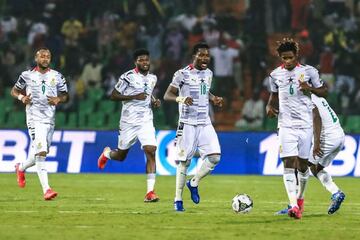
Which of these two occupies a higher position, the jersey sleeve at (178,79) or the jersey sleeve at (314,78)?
the jersey sleeve at (314,78)

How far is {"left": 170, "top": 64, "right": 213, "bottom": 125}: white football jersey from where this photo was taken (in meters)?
13.8

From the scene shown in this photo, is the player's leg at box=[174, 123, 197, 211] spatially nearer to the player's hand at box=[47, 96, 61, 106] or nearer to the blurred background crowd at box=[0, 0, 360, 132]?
the player's hand at box=[47, 96, 61, 106]

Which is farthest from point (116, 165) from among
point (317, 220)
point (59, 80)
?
point (317, 220)

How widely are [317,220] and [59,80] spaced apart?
548cm

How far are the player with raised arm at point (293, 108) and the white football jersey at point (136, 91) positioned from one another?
150 inches

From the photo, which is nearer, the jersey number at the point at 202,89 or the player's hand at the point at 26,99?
the jersey number at the point at 202,89

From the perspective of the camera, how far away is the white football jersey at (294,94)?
1249cm

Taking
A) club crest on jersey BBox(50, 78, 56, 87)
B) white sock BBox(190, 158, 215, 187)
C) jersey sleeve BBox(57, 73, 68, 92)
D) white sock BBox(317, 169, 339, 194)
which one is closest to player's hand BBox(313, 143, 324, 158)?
white sock BBox(317, 169, 339, 194)

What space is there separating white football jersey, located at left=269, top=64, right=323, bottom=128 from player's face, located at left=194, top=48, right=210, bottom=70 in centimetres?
123

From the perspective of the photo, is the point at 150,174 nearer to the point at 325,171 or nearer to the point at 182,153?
the point at 182,153

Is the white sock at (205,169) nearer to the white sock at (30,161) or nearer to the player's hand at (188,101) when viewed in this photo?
the player's hand at (188,101)

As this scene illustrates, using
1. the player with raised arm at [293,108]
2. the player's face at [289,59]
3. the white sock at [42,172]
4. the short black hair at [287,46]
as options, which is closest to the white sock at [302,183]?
the player with raised arm at [293,108]

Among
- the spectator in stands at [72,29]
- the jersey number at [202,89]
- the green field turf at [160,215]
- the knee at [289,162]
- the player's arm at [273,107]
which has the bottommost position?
the green field turf at [160,215]

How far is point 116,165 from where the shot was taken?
23062 millimetres
